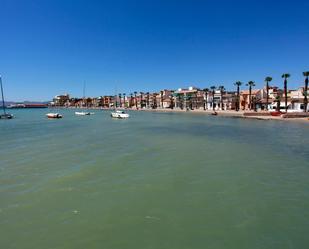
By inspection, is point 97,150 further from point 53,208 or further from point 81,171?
point 53,208

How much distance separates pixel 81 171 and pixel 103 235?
31.1 feet

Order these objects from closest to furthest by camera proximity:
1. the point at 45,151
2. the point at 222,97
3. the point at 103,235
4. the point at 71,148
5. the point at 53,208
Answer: the point at 103,235 < the point at 53,208 < the point at 45,151 < the point at 71,148 < the point at 222,97

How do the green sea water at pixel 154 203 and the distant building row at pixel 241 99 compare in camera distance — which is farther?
the distant building row at pixel 241 99

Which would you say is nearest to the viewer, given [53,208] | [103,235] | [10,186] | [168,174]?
[103,235]

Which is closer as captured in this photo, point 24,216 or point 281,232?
point 281,232

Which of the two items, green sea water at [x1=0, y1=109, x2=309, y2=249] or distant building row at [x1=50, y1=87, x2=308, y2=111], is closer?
green sea water at [x1=0, y1=109, x2=309, y2=249]

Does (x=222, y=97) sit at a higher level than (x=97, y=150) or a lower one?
higher

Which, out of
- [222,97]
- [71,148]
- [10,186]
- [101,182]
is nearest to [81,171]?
[101,182]

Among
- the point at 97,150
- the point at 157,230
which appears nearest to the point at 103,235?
the point at 157,230

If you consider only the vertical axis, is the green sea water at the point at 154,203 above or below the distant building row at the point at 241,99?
below

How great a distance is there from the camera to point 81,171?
18.3 meters

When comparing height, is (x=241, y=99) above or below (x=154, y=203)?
above

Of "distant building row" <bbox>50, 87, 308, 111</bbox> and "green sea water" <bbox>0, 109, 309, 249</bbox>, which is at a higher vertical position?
"distant building row" <bbox>50, 87, 308, 111</bbox>

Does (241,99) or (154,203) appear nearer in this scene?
(154,203)
